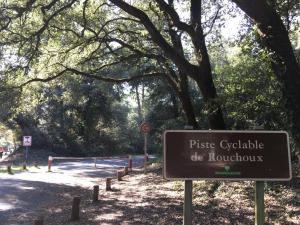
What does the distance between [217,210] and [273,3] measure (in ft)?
16.3

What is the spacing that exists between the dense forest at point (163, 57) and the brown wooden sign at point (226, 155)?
366 centimetres

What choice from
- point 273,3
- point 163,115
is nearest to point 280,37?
point 273,3

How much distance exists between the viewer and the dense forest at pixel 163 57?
9.43m

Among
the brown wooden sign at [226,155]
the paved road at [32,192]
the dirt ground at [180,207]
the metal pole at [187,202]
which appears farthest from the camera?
the paved road at [32,192]

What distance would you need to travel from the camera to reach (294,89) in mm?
8961

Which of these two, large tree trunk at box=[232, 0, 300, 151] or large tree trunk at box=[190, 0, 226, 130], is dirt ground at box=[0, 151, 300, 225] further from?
large tree trunk at box=[190, 0, 226, 130]

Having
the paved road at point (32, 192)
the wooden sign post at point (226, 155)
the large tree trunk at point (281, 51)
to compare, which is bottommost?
the paved road at point (32, 192)

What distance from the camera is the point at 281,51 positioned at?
29.8 feet

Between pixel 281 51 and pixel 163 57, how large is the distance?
11358 millimetres

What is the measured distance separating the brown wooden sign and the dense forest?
3.66 metres

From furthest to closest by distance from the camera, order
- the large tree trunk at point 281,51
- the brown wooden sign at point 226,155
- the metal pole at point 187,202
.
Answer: the large tree trunk at point 281,51 < the metal pole at point 187,202 < the brown wooden sign at point 226,155

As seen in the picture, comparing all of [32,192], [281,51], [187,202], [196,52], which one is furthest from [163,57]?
[187,202]

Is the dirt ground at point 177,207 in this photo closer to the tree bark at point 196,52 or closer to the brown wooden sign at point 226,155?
the tree bark at point 196,52

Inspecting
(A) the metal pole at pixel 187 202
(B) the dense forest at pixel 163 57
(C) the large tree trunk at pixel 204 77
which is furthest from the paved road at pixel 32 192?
(A) the metal pole at pixel 187 202
